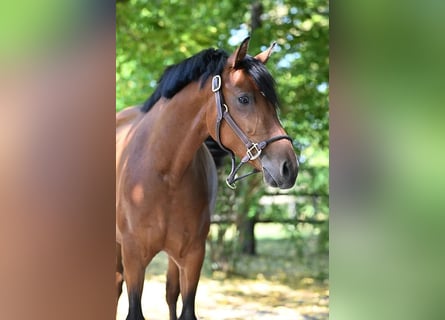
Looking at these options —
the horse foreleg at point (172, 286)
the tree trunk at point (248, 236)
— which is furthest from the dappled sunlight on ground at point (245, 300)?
the horse foreleg at point (172, 286)

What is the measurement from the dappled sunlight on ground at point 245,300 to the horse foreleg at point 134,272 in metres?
1.15

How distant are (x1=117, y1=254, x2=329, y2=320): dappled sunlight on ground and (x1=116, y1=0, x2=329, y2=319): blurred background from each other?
0.09 ft

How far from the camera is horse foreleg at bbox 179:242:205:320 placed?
6.68 ft

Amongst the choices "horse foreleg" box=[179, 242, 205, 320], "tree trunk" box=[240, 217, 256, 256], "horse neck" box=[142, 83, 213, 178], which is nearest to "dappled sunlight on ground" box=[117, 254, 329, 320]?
"tree trunk" box=[240, 217, 256, 256]

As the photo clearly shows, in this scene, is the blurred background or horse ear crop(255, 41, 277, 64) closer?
horse ear crop(255, 41, 277, 64)

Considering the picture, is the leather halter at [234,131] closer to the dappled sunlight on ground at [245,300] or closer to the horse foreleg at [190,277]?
the horse foreleg at [190,277]

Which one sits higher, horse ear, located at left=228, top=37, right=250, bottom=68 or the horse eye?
horse ear, located at left=228, top=37, right=250, bottom=68

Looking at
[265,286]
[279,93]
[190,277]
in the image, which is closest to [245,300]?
[265,286]

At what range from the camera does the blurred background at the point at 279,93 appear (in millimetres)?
3818

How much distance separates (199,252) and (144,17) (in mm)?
2403

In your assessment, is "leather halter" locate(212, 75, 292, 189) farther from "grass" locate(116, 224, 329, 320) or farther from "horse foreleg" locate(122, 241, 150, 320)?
"grass" locate(116, 224, 329, 320)

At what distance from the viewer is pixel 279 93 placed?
12.4 ft
